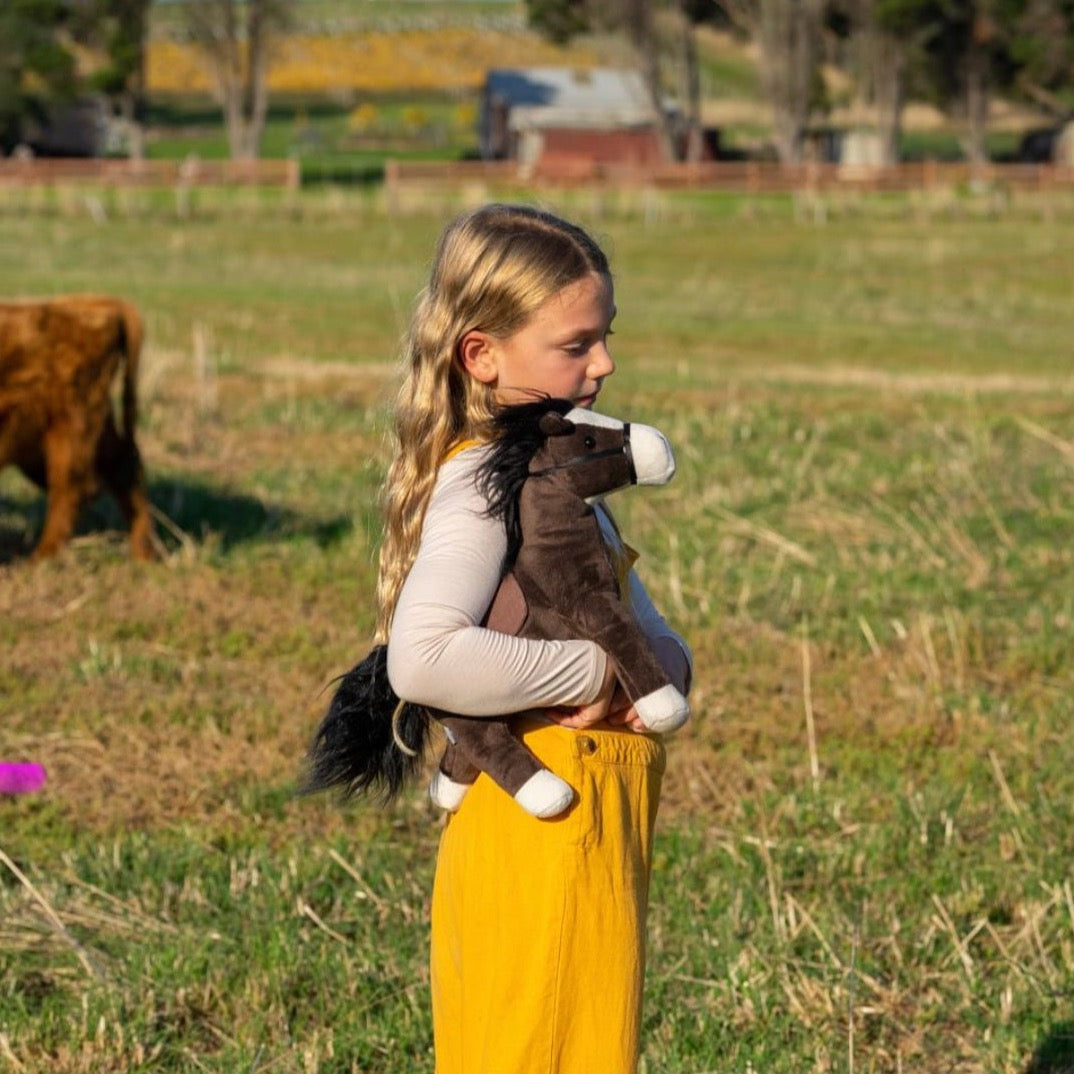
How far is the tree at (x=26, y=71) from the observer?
66.2m

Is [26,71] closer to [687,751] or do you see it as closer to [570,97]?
[570,97]

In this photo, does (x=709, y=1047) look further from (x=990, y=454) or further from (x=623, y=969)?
(x=990, y=454)

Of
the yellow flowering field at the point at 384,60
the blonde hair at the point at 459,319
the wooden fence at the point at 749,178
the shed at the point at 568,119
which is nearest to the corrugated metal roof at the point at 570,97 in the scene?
the shed at the point at 568,119

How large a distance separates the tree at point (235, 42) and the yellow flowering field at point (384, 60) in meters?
37.5

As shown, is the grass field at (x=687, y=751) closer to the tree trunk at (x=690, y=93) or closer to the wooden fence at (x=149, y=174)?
the wooden fence at (x=149, y=174)

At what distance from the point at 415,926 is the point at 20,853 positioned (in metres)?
1.15

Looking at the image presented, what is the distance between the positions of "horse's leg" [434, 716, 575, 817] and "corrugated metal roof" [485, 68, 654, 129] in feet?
221

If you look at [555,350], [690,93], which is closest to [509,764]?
[555,350]

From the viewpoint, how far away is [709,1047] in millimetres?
4219

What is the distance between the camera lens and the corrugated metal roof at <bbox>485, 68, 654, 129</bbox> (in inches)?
2776

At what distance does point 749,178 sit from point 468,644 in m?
47.5

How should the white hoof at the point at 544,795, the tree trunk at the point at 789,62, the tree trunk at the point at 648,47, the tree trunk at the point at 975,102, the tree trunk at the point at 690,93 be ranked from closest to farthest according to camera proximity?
the white hoof at the point at 544,795
the tree trunk at the point at 789,62
the tree trunk at the point at 648,47
the tree trunk at the point at 690,93
the tree trunk at the point at 975,102

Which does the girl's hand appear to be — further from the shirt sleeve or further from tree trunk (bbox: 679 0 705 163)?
tree trunk (bbox: 679 0 705 163)

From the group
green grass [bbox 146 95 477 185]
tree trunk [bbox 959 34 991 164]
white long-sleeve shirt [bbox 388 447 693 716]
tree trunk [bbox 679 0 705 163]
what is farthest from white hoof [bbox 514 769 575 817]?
tree trunk [bbox 959 34 991 164]
